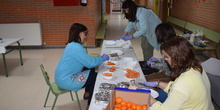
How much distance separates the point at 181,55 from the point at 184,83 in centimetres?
20

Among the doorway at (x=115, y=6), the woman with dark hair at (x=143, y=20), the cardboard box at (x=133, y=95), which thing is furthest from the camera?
the doorway at (x=115, y=6)

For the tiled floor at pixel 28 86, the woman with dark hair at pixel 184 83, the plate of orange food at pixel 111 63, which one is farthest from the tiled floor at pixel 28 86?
the woman with dark hair at pixel 184 83

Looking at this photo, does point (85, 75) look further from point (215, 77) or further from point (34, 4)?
point (34, 4)

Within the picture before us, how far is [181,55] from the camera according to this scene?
4.38ft

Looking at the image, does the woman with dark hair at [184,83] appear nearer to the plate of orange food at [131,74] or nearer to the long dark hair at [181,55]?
the long dark hair at [181,55]

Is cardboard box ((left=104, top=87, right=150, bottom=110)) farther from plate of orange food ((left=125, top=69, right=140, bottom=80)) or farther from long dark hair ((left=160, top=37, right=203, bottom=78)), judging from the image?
plate of orange food ((left=125, top=69, right=140, bottom=80))

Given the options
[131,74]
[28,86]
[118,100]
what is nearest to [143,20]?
[131,74]

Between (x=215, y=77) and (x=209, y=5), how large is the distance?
333 cm

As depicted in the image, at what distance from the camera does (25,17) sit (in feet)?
18.6

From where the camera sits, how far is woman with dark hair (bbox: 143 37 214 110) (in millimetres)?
1266

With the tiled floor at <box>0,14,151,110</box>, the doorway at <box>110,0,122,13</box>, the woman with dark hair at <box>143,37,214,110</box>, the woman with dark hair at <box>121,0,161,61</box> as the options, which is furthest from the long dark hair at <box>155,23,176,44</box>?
the doorway at <box>110,0,122,13</box>

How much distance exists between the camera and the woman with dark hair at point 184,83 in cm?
127

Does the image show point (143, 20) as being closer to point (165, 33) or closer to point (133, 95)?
point (165, 33)

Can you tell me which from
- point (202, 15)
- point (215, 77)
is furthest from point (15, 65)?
point (202, 15)
